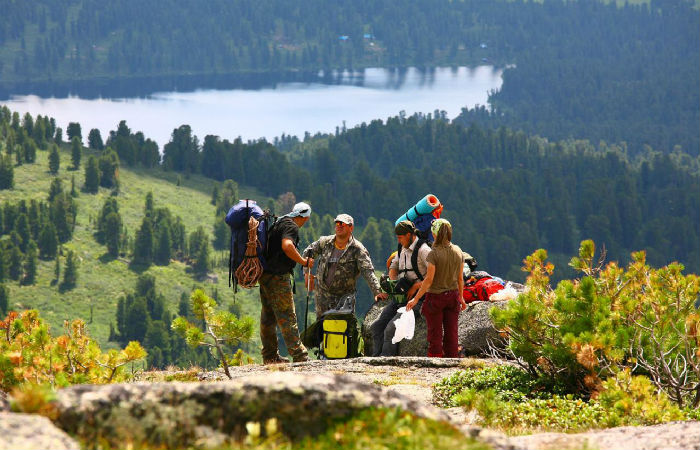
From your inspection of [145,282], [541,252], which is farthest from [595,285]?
[145,282]

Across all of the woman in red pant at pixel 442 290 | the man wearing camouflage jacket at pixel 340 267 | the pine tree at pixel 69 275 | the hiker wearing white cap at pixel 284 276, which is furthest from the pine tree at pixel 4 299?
the woman in red pant at pixel 442 290

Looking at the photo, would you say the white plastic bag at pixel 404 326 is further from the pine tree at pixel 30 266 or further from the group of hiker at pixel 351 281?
the pine tree at pixel 30 266

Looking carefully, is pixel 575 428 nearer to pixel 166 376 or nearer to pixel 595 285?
pixel 595 285

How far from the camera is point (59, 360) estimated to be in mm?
9539

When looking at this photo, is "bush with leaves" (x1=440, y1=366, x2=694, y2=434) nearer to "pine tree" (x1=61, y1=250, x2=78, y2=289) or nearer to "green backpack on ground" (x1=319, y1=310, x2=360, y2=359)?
"green backpack on ground" (x1=319, y1=310, x2=360, y2=359)

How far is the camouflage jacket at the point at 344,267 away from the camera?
550 inches

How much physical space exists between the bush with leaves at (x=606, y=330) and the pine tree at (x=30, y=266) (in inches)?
7667

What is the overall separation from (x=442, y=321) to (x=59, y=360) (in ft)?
19.1

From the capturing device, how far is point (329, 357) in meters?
14.1

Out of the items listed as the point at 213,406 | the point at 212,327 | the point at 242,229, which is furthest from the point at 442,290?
the point at 213,406

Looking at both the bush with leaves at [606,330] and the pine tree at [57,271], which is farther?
the pine tree at [57,271]

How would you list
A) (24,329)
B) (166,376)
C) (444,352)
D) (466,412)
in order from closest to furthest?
(466,412) → (24,329) → (166,376) → (444,352)

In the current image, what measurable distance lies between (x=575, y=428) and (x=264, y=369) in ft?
18.8

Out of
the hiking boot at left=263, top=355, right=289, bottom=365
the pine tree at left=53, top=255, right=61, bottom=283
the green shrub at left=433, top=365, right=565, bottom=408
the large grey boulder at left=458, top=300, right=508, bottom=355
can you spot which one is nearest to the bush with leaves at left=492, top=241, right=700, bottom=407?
the green shrub at left=433, top=365, right=565, bottom=408
